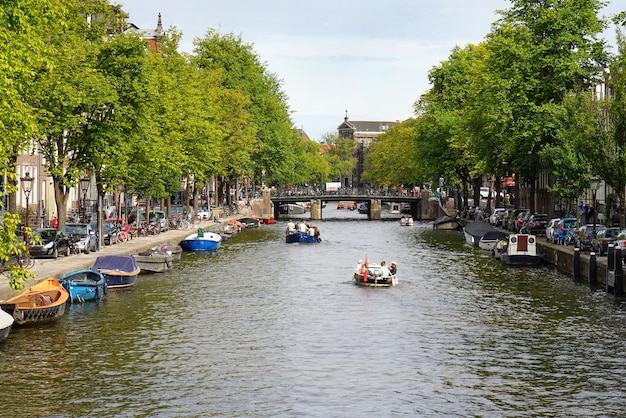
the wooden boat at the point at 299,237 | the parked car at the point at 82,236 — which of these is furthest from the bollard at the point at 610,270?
the wooden boat at the point at 299,237

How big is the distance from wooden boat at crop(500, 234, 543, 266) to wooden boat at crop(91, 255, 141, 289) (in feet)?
84.3

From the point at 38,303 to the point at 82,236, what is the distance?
73.6 feet

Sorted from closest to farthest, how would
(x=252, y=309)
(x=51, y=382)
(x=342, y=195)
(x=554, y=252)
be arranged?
(x=51, y=382) < (x=252, y=309) < (x=554, y=252) < (x=342, y=195)

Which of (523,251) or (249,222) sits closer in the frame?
(523,251)

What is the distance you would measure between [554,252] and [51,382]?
137 feet

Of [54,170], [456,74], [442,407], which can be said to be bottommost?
[442,407]

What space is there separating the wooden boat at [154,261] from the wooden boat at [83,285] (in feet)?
37.8

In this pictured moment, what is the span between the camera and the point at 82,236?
62938mm

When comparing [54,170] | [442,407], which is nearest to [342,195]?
[54,170]

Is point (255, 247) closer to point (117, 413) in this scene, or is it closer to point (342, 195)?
point (117, 413)

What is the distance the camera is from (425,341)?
38.9 m

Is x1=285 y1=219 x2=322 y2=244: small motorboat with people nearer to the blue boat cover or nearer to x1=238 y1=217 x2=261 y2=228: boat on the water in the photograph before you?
x1=238 y1=217 x2=261 y2=228: boat on the water

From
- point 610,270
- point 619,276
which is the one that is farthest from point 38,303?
point 610,270

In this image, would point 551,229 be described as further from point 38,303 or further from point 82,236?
point 38,303
